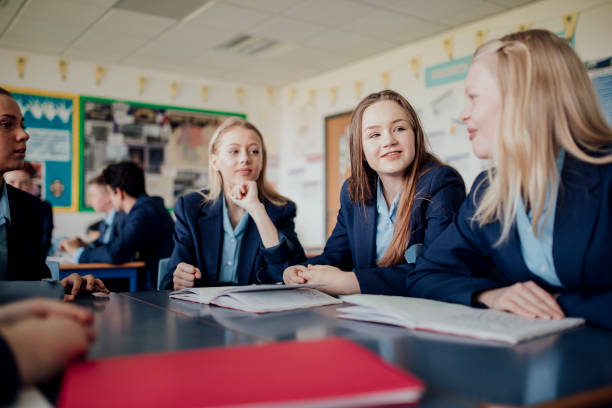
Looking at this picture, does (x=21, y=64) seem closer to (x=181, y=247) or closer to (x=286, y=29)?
(x=286, y=29)

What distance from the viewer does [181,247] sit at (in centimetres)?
191

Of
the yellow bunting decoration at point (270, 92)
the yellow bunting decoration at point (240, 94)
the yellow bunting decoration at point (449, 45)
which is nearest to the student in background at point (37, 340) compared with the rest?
the yellow bunting decoration at point (449, 45)

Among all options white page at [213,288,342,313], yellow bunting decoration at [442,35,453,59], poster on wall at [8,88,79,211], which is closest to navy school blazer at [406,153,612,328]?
white page at [213,288,342,313]

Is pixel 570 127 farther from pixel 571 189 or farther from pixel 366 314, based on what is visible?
pixel 366 314

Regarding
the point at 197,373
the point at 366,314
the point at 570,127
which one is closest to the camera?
the point at 197,373

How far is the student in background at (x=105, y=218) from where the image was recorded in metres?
3.43

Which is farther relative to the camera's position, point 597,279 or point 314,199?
point 314,199

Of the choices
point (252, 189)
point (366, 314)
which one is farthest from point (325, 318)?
point (252, 189)

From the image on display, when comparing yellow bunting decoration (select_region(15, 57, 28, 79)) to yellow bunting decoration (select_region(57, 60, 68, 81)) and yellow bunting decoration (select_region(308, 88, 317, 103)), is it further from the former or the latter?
yellow bunting decoration (select_region(308, 88, 317, 103))

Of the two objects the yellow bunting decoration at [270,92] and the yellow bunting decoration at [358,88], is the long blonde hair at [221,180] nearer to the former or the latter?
the yellow bunting decoration at [358,88]

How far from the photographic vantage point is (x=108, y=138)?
17.5 ft

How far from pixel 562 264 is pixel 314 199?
4.88 metres

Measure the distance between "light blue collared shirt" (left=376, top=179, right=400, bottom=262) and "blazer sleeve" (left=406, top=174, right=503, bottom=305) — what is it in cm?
37

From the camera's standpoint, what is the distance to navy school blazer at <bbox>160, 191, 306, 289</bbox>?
1.88 m
